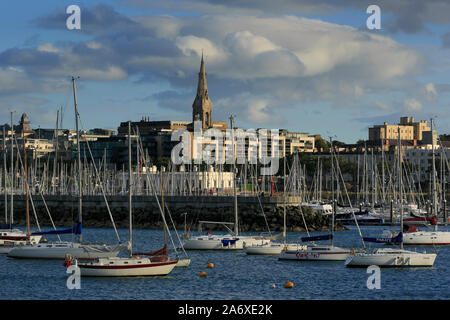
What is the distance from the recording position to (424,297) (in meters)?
52.1

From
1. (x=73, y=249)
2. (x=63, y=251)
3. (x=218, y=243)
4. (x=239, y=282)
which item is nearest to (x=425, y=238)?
(x=218, y=243)

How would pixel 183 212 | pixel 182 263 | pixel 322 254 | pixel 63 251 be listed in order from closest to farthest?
pixel 182 263 → pixel 63 251 → pixel 322 254 → pixel 183 212

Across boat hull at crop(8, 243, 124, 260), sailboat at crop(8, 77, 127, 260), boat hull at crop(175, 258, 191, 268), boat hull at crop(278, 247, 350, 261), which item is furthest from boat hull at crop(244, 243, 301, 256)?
boat hull at crop(8, 243, 124, 260)

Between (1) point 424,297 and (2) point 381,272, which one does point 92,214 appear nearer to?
(2) point 381,272

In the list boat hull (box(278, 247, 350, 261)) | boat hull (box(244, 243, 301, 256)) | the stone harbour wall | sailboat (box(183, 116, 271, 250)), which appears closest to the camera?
boat hull (box(278, 247, 350, 261))

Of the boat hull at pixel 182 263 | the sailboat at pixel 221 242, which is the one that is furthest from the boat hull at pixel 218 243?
the boat hull at pixel 182 263

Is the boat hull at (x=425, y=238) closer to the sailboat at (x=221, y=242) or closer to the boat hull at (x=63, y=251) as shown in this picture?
the sailboat at (x=221, y=242)

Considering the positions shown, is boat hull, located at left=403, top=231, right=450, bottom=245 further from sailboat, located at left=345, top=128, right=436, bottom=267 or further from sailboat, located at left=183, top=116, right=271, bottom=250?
sailboat, located at left=345, top=128, right=436, bottom=267

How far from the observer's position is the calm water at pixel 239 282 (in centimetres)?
5234

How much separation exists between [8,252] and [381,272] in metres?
30.9

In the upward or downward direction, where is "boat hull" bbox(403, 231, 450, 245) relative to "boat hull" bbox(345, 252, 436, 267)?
upward

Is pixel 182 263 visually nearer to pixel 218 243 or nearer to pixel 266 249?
pixel 266 249

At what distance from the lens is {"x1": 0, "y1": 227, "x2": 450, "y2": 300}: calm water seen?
5234 cm

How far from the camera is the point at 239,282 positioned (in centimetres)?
5838
